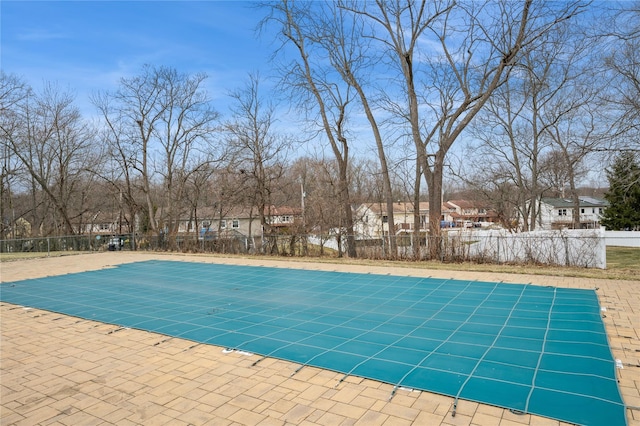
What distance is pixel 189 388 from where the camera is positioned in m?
3.41

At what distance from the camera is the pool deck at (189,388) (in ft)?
9.27

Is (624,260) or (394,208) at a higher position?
(394,208)

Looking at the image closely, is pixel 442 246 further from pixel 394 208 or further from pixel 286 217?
pixel 394 208

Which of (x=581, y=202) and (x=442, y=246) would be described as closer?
(x=442, y=246)

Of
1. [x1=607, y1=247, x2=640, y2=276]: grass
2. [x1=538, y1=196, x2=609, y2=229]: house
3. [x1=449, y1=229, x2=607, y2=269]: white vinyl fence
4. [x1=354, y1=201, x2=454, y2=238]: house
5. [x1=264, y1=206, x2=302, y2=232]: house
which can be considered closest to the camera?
[x1=449, y1=229, x2=607, y2=269]: white vinyl fence

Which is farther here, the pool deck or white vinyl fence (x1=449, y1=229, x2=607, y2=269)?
white vinyl fence (x1=449, y1=229, x2=607, y2=269)

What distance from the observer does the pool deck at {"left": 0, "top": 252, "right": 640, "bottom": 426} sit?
282 centimetres

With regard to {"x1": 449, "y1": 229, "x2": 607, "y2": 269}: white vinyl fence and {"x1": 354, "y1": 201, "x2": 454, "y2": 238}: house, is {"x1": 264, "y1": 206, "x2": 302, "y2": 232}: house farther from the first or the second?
{"x1": 449, "y1": 229, "x2": 607, "y2": 269}: white vinyl fence

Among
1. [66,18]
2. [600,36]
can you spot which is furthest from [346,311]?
[600,36]

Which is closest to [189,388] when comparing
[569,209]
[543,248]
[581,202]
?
[543,248]

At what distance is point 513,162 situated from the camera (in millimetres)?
23562

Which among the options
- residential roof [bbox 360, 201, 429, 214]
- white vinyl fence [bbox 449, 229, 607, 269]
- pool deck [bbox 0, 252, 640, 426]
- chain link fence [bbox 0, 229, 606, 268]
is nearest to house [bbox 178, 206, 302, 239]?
chain link fence [bbox 0, 229, 606, 268]

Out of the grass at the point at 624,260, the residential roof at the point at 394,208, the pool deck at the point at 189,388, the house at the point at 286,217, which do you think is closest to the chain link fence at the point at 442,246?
the house at the point at 286,217

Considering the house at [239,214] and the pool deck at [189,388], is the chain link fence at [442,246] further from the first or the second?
the pool deck at [189,388]
